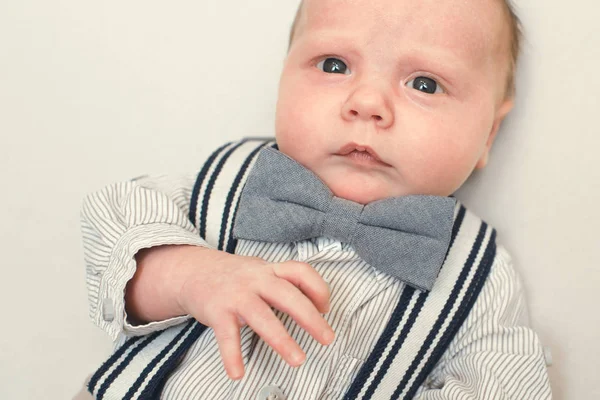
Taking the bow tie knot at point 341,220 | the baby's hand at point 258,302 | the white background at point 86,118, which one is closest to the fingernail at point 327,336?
the baby's hand at point 258,302

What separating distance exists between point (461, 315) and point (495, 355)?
0.08 m

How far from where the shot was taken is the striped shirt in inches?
37.9

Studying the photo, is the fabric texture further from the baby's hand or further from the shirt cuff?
the baby's hand

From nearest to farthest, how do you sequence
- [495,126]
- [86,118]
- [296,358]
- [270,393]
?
1. [296,358]
2. [270,393]
3. [495,126]
4. [86,118]

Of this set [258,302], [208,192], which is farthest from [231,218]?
[258,302]

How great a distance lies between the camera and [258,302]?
0.82m

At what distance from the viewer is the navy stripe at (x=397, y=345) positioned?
3.28 feet

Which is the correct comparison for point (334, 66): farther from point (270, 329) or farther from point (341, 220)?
point (270, 329)

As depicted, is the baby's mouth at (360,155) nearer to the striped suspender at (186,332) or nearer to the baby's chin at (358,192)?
the baby's chin at (358,192)

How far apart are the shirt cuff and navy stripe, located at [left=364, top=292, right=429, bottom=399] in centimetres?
30

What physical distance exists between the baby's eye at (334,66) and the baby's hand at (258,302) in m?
0.34

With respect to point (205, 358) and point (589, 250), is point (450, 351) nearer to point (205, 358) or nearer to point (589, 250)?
point (589, 250)

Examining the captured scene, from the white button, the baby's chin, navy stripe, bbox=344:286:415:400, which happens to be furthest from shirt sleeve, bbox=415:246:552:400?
the white button

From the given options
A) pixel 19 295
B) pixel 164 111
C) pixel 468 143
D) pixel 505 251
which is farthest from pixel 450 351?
pixel 19 295
